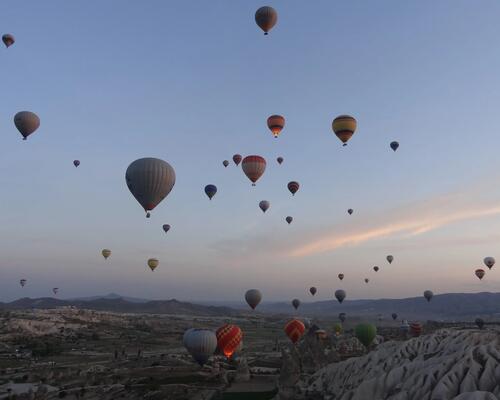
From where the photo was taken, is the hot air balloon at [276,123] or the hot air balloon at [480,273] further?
the hot air balloon at [480,273]

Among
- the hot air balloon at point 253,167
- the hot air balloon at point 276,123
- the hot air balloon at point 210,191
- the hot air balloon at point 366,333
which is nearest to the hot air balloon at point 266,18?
the hot air balloon at point 276,123

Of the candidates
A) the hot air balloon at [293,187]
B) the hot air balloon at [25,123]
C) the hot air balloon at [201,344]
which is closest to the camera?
the hot air balloon at [201,344]

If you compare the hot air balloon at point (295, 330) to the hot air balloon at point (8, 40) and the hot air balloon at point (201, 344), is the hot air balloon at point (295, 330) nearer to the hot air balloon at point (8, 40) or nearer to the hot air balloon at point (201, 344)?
the hot air balloon at point (201, 344)

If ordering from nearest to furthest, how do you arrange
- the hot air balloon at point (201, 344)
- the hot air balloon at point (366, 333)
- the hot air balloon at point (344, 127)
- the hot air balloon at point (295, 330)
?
the hot air balloon at point (201, 344) → the hot air balloon at point (344, 127) → the hot air balloon at point (366, 333) → the hot air balloon at point (295, 330)

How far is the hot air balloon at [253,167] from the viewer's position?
5269cm

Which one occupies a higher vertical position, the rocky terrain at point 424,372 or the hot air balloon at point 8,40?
the hot air balloon at point 8,40

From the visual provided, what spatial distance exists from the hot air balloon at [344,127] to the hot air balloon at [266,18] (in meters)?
11.5

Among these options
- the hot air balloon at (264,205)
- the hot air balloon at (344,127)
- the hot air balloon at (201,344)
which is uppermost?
the hot air balloon at (344,127)

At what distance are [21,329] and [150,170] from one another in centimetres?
7716

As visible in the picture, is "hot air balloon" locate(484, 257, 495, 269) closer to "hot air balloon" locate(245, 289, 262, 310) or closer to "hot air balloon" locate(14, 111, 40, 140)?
"hot air balloon" locate(245, 289, 262, 310)

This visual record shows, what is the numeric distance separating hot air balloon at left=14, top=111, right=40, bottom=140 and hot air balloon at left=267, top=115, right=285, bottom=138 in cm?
2600

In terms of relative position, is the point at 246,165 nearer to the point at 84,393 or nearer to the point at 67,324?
the point at 84,393

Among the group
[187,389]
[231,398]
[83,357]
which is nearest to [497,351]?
[231,398]

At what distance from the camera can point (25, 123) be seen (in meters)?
50.4
